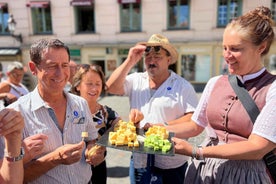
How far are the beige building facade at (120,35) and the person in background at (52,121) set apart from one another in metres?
11.9

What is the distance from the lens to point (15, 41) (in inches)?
583

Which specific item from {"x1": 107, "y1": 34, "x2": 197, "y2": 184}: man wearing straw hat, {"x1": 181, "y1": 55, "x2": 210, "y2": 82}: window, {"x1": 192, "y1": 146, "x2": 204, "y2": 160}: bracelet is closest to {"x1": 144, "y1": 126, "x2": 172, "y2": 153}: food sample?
{"x1": 192, "y1": 146, "x2": 204, "y2": 160}: bracelet

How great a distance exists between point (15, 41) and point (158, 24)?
905cm

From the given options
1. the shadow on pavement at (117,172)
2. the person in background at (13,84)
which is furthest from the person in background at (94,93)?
the person in background at (13,84)

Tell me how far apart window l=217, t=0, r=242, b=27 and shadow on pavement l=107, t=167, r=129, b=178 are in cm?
1119

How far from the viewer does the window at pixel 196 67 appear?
13277mm

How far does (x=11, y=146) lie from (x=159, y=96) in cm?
134

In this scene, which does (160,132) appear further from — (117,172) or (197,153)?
(117,172)

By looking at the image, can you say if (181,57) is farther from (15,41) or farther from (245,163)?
(245,163)

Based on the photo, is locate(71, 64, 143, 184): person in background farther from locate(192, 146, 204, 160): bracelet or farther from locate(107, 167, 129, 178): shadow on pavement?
locate(107, 167, 129, 178): shadow on pavement

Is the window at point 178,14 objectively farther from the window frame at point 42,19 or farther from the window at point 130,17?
the window frame at point 42,19

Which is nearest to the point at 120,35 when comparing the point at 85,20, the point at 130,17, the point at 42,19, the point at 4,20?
the point at 130,17

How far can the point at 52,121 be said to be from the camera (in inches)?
63.8

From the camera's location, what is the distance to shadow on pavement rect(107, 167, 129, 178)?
3.94m
